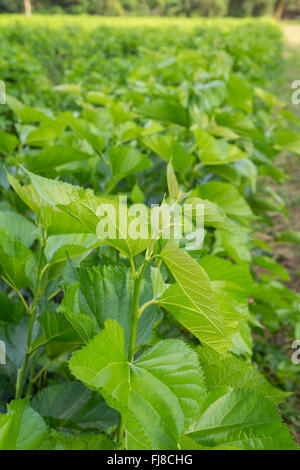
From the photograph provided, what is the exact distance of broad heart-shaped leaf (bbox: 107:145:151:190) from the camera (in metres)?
1.30

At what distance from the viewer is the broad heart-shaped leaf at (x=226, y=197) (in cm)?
127

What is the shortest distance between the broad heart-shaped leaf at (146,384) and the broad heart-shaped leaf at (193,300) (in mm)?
61

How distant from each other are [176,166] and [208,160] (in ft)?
0.41

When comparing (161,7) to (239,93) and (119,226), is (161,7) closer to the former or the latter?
(239,93)

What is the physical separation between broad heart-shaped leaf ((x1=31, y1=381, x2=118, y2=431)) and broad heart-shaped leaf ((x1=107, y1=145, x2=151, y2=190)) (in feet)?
2.24

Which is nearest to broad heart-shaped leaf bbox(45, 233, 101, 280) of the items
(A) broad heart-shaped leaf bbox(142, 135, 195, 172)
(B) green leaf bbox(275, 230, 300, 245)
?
(A) broad heart-shaped leaf bbox(142, 135, 195, 172)

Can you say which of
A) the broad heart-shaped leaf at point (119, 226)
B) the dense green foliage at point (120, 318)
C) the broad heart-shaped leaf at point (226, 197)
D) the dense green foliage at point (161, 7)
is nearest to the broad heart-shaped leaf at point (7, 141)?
the dense green foliage at point (120, 318)

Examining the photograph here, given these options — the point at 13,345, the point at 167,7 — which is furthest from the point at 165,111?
the point at 167,7

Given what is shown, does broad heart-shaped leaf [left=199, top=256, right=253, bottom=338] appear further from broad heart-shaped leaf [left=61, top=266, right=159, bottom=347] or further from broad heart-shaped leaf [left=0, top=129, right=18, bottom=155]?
broad heart-shaped leaf [left=0, top=129, right=18, bottom=155]

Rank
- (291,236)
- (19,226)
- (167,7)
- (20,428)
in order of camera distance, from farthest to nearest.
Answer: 1. (167,7)
2. (291,236)
3. (19,226)
4. (20,428)

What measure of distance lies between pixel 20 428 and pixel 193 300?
290 millimetres

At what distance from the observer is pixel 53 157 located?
1.26m

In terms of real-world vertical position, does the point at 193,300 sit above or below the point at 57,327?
above

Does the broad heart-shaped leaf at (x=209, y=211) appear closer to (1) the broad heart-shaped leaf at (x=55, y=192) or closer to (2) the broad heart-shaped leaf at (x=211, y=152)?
(1) the broad heart-shaped leaf at (x=55, y=192)
